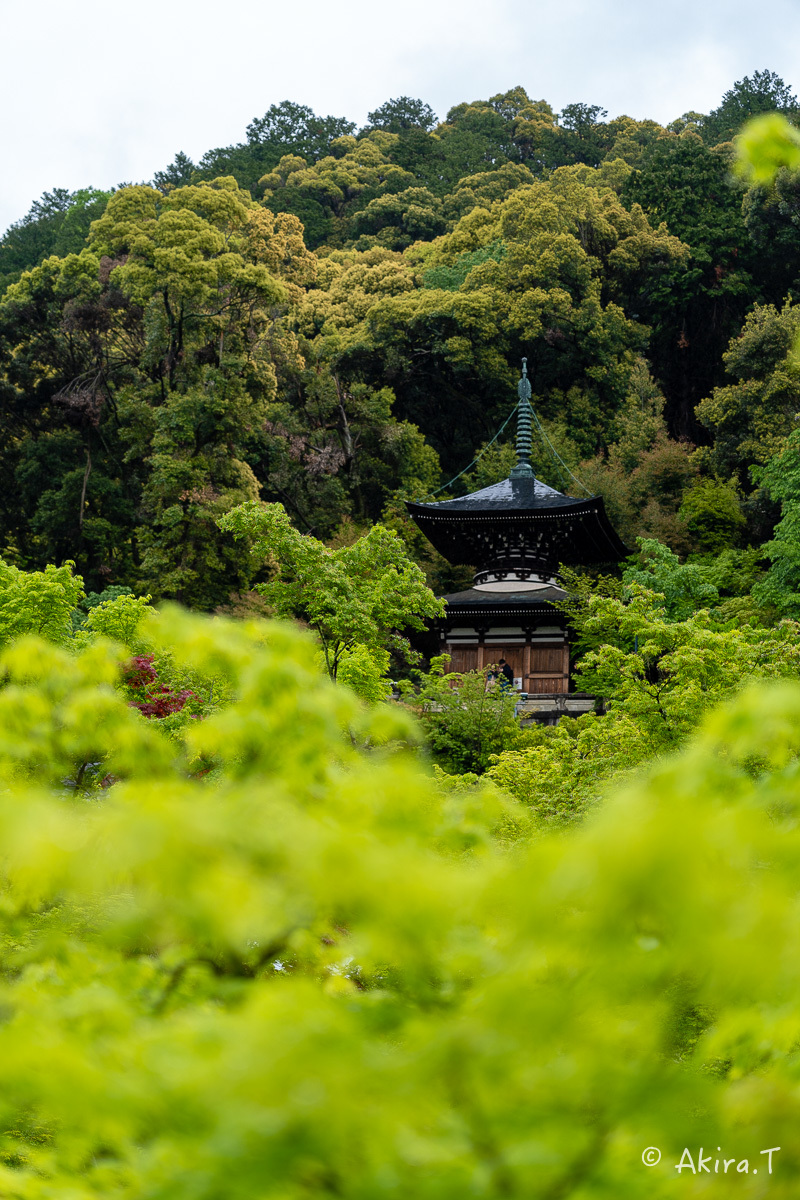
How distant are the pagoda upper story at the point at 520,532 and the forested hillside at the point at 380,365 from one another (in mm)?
2963

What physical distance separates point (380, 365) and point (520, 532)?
10246mm

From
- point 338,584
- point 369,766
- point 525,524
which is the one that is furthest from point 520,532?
point 369,766

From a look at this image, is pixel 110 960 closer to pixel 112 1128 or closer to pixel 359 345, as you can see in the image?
pixel 112 1128

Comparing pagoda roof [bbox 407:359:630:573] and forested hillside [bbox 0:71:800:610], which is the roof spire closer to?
pagoda roof [bbox 407:359:630:573]

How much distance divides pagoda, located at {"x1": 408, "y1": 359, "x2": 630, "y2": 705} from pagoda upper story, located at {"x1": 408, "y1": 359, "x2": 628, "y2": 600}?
0.07 ft

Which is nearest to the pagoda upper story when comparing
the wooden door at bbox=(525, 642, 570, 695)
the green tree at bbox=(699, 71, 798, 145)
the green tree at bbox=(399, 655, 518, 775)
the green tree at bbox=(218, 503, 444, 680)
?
the wooden door at bbox=(525, 642, 570, 695)

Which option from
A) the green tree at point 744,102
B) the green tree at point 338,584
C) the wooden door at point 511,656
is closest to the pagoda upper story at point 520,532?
the wooden door at point 511,656

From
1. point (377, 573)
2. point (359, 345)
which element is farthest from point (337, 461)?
point (377, 573)

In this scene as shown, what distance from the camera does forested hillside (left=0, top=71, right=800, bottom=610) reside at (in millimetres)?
22453

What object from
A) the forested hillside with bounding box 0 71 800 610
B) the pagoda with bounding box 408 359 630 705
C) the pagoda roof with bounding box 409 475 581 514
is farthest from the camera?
the forested hillside with bounding box 0 71 800 610

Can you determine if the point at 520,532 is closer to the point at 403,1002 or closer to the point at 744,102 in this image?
the point at 403,1002

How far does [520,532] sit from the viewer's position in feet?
66.0

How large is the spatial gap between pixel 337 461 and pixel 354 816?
2485 centimetres

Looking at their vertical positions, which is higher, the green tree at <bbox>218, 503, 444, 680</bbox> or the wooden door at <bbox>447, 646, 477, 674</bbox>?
the green tree at <bbox>218, 503, 444, 680</bbox>
